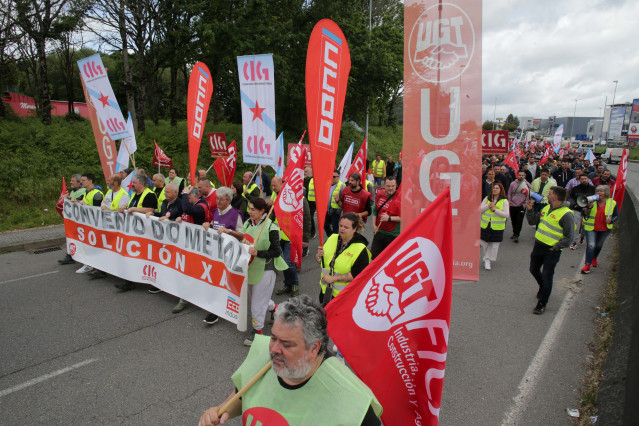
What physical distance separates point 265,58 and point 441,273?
17.0 feet

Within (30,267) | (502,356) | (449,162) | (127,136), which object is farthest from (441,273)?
(30,267)

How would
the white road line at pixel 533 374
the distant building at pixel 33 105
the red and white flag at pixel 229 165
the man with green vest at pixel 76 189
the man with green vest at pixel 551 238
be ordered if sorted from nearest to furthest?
the white road line at pixel 533 374 → the man with green vest at pixel 551 238 → the man with green vest at pixel 76 189 → the red and white flag at pixel 229 165 → the distant building at pixel 33 105

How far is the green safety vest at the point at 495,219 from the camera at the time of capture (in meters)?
7.88

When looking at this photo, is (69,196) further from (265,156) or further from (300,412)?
(300,412)

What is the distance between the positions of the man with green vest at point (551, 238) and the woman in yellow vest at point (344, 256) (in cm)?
319

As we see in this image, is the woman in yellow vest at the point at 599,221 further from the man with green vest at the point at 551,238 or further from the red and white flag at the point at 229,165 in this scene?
the red and white flag at the point at 229,165

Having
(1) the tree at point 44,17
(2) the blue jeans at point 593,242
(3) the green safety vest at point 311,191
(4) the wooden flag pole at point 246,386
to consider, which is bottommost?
(2) the blue jeans at point 593,242

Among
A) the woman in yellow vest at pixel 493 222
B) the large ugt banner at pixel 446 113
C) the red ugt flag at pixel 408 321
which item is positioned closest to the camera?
the red ugt flag at pixel 408 321

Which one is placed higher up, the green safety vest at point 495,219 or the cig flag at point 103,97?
the cig flag at point 103,97

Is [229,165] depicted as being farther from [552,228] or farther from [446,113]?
[446,113]

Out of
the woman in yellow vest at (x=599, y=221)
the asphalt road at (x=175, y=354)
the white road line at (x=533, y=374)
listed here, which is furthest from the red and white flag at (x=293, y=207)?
the woman in yellow vest at (x=599, y=221)

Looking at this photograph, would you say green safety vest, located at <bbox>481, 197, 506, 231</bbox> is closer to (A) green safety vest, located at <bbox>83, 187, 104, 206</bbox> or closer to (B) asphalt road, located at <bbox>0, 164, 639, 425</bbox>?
(B) asphalt road, located at <bbox>0, 164, 639, 425</bbox>

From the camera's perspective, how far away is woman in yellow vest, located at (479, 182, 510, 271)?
7.88 metres

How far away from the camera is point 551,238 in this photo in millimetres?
5465
